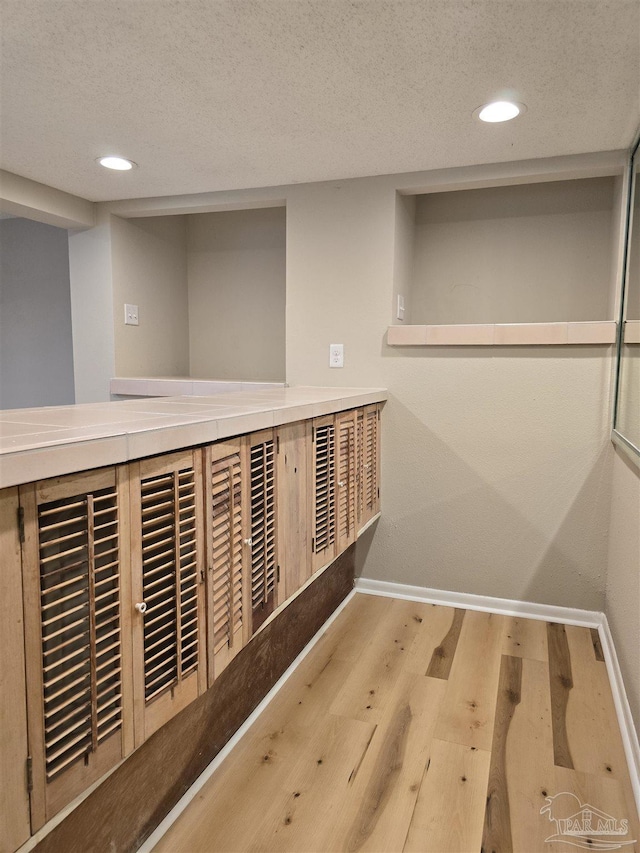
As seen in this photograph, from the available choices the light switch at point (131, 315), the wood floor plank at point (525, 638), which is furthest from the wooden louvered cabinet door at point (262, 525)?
the light switch at point (131, 315)

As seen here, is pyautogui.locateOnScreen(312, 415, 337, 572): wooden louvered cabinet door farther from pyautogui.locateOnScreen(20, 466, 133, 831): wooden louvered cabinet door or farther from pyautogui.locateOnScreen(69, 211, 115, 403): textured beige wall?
pyautogui.locateOnScreen(69, 211, 115, 403): textured beige wall

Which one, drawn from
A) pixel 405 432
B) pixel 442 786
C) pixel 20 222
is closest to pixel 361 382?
pixel 405 432

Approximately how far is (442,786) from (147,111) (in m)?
2.29

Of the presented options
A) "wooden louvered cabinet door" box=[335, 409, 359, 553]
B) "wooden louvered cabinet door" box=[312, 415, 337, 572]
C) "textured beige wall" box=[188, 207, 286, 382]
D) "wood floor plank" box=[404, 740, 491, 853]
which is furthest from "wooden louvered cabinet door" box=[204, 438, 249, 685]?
"textured beige wall" box=[188, 207, 286, 382]

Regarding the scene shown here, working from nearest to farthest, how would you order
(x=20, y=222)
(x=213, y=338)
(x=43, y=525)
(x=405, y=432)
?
(x=43, y=525) < (x=405, y=432) < (x=213, y=338) < (x=20, y=222)

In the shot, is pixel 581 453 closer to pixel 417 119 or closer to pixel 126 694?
pixel 417 119

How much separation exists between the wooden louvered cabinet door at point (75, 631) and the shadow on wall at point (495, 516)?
1.89 meters

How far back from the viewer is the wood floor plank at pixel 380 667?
1.87 metres

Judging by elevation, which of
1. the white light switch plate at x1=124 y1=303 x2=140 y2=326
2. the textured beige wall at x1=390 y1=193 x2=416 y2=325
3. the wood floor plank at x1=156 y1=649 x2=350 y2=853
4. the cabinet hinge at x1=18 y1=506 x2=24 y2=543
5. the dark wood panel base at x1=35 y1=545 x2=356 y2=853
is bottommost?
the wood floor plank at x1=156 y1=649 x2=350 y2=853

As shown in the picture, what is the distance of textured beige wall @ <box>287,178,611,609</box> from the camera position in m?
2.48

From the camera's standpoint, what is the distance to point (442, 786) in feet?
5.03

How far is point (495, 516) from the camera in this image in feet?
8.59

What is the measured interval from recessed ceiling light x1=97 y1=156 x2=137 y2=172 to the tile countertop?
51.8 inches

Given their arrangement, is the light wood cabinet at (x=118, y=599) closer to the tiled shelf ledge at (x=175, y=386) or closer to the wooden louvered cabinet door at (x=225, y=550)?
the wooden louvered cabinet door at (x=225, y=550)
